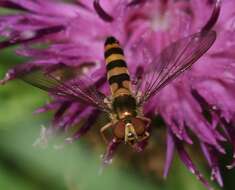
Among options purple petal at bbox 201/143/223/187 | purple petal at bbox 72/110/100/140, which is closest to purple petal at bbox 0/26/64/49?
purple petal at bbox 72/110/100/140

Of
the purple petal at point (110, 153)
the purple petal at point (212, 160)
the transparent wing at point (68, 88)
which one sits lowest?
the purple petal at point (212, 160)

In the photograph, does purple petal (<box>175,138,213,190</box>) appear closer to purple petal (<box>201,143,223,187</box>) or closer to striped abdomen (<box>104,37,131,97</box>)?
purple petal (<box>201,143,223,187</box>)

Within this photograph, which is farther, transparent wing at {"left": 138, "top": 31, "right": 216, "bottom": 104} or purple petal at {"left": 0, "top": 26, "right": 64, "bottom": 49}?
purple petal at {"left": 0, "top": 26, "right": 64, "bottom": 49}

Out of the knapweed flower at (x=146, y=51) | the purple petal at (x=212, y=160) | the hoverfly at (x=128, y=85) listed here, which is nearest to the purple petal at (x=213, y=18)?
the knapweed flower at (x=146, y=51)

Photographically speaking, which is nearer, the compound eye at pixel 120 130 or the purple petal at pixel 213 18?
the compound eye at pixel 120 130

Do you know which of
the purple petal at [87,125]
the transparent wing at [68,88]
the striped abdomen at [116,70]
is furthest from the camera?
the purple petal at [87,125]

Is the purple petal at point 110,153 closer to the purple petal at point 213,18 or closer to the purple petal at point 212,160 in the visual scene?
the purple petal at point 212,160

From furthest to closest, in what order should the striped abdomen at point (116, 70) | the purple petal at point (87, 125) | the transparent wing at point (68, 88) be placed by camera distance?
1. the purple petal at point (87, 125)
2. the striped abdomen at point (116, 70)
3. the transparent wing at point (68, 88)
